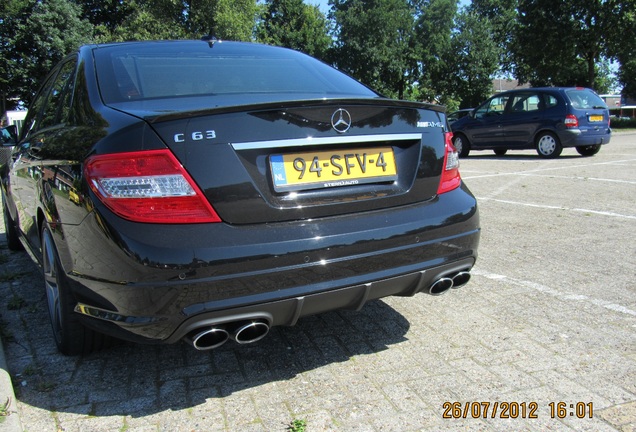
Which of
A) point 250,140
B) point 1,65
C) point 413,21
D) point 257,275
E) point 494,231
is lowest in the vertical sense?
point 494,231

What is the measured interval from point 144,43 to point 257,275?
6.14ft

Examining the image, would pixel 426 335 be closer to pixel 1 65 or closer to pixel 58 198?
pixel 58 198

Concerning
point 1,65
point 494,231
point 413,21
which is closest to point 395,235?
point 494,231

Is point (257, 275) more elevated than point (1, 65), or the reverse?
point (1, 65)

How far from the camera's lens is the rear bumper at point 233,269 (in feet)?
7.11

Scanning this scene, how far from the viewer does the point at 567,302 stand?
12.1 ft

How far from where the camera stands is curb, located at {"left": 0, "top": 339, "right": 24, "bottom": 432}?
89.0 inches

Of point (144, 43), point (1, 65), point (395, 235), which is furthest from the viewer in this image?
point (1, 65)

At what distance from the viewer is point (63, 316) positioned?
9.29 feet

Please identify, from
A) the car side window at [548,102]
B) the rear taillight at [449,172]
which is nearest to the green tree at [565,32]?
the car side window at [548,102]

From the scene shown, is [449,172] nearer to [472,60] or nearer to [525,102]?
[525,102]

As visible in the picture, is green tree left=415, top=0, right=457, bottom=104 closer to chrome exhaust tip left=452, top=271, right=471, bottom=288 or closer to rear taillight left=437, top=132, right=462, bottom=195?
rear taillight left=437, top=132, right=462, bottom=195

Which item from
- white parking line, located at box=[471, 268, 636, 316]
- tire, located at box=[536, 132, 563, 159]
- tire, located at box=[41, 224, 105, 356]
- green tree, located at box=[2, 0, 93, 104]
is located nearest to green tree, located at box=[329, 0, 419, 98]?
green tree, located at box=[2, 0, 93, 104]

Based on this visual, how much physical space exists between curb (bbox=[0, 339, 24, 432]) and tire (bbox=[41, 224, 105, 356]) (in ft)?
1.00
